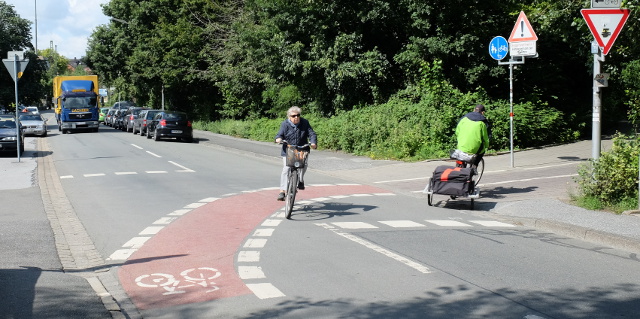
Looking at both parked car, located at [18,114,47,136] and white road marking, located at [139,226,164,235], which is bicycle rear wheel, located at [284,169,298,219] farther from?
parked car, located at [18,114,47,136]

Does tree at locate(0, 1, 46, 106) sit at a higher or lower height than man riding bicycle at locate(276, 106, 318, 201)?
higher

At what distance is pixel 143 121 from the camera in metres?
39.1

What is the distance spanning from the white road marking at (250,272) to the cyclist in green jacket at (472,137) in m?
6.28

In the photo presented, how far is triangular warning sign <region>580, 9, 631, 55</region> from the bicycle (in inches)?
196

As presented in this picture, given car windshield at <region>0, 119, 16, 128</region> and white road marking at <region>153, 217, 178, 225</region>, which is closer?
white road marking at <region>153, 217, 178, 225</region>

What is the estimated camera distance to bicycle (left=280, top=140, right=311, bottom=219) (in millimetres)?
10703

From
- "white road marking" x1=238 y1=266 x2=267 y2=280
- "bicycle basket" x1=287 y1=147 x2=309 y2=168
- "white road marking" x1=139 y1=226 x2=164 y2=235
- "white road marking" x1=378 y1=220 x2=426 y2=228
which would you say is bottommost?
"white road marking" x1=238 y1=266 x2=267 y2=280

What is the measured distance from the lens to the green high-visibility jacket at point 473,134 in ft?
40.6

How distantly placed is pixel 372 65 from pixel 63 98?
25748mm

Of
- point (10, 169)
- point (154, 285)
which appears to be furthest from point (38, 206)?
point (10, 169)

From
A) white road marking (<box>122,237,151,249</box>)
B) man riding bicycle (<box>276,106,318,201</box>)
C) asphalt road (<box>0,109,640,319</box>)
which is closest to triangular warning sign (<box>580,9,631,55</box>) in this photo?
asphalt road (<box>0,109,640,319</box>)

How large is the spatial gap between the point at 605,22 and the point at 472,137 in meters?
3.06

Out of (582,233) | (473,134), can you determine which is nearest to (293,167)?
(473,134)

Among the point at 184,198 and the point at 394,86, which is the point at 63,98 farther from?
the point at 184,198
